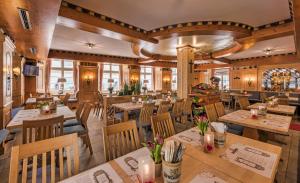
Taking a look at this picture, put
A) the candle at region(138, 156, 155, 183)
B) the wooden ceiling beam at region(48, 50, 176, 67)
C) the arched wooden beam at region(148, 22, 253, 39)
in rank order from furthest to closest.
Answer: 1. the wooden ceiling beam at region(48, 50, 176, 67)
2. the arched wooden beam at region(148, 22, 253, 39)
3. the candle at region(138, 156, 155, 183)

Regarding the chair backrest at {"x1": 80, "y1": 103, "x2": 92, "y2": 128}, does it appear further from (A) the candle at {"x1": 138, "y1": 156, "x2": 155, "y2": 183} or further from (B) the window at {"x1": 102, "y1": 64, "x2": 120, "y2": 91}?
(B) the window at {"x1": 102, "y1": 64, "x2": 120, "y2": 91}

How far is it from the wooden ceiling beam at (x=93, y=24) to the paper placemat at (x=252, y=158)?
3.43m

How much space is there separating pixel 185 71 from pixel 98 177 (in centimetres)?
500

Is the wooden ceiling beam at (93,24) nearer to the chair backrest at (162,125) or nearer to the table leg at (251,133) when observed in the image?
the chair backrest at (162,125)

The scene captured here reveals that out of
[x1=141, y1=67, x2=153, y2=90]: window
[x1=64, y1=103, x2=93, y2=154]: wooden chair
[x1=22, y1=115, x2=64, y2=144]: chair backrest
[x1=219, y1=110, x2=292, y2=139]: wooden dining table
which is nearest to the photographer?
[x1=22, y1=115, x2=64, y2=144]: chair backrest

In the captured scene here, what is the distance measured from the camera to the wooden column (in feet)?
18.2

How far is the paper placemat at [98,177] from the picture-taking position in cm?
98

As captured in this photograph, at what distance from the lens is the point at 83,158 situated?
2.79 meters

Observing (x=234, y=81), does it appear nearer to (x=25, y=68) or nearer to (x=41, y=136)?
(x=41, y=136)

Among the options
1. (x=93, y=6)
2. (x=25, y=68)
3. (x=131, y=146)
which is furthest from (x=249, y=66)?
(x=25, y=68)

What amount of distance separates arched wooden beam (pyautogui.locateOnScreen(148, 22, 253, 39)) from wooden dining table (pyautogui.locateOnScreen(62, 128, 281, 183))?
325 cm

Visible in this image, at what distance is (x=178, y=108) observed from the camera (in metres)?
4.26

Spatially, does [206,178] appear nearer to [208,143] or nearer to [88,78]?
[208,143]

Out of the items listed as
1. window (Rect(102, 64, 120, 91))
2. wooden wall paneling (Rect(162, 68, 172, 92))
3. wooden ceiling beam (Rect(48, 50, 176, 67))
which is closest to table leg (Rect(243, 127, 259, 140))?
wooden ceiling beam (Rect(48, 50, 176, 67))
